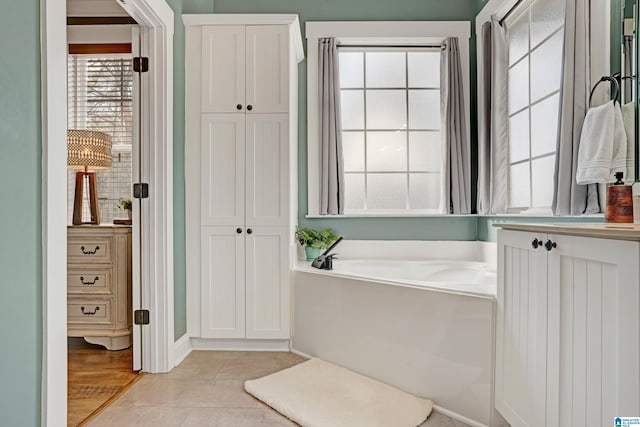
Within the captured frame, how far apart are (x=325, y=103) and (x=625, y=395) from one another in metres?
2.69

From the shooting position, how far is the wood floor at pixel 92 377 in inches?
77.7

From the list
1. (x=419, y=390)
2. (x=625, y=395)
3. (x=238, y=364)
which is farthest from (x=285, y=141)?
(x=625, y=395)

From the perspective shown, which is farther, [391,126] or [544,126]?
[391,126]

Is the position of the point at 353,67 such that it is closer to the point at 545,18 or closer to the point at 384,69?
the point at 384,69

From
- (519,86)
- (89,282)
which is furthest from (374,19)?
(89,282)

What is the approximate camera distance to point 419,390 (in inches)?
79.0

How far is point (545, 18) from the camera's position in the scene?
241 cm

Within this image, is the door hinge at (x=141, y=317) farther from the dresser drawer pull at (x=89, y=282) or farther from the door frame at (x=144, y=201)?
the dresser drawer pull at (x=89, y=282)

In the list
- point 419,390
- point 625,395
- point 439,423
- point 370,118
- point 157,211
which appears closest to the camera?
point 625,395

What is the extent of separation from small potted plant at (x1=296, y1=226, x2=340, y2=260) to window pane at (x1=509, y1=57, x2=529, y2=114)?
160 cm

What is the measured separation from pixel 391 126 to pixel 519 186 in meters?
1.12

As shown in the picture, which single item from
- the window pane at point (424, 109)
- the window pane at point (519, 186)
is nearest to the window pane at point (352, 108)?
the window pane at point (424, 109)

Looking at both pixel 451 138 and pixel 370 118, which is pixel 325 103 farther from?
pixel 451 138

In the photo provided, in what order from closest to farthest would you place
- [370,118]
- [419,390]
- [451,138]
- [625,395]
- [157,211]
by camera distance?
[625,395] → [419,390] → [157,211] → [451,138] → [370,118]
